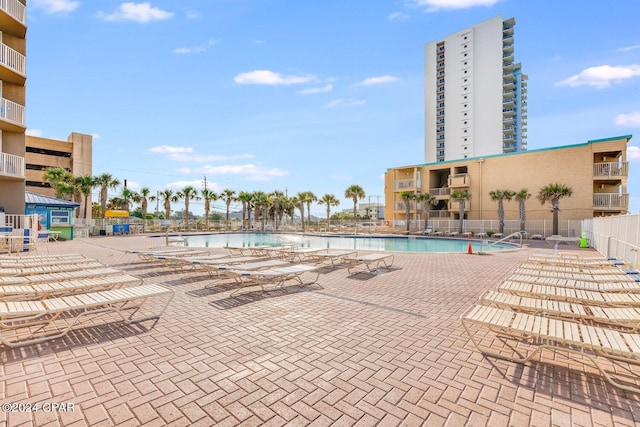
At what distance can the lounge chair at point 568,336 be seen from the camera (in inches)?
108

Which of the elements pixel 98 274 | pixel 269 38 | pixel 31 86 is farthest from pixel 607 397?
pixel 31 86

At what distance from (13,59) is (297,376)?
18.9 metres

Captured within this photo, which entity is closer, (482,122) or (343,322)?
(343,322)

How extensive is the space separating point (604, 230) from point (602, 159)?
18.3 meters

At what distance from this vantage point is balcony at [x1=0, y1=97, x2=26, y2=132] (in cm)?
1292

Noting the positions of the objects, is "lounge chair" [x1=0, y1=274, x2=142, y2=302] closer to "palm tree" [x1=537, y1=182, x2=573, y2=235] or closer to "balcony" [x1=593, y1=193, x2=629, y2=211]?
"palm tree" [x1=537, y1=182, x2=573, y2=235]

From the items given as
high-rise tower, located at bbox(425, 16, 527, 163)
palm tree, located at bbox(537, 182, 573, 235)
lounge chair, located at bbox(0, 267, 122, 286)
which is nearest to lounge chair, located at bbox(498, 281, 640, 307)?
lounge chair, located at bbox(0, 267, 122, 286)

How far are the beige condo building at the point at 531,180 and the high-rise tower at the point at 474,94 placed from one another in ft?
101

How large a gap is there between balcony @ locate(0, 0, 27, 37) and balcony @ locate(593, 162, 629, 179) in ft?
125

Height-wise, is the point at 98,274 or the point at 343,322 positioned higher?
the point at 98,274

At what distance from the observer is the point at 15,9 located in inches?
528

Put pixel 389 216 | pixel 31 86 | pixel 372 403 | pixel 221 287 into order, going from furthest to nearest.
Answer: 1. pixel 389 216
2. pixel 31 86
3. pixel 221 287
4. pixel 372 403

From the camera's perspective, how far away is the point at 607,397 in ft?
8.74

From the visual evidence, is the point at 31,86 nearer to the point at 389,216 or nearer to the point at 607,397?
the point at 607,397
